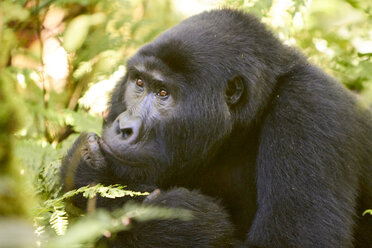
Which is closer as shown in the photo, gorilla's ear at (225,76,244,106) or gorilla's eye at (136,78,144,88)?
gorilla's ear at (225,76,244,106)

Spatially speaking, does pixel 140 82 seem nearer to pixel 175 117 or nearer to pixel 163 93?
pixel 163 93

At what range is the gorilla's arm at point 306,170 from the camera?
2535 mm

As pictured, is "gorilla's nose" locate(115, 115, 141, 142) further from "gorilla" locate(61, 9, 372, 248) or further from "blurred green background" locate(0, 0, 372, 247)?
"blurred green background" locate(0, 0, 372, 247)

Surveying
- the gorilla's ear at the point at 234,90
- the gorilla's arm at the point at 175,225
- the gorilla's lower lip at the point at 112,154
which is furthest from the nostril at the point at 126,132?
the gorilla's ear at the point at 234,90

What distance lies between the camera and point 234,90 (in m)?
2.95

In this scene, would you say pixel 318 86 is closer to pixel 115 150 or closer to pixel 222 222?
pixel 222 222

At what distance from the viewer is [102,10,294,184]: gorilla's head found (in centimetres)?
286

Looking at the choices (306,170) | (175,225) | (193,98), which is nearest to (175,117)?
(193,98)

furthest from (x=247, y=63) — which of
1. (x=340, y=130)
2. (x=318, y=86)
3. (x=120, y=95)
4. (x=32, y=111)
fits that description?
(x=32, y=111)

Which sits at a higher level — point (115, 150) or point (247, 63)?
point (247, 63)

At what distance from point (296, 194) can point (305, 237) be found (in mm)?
236

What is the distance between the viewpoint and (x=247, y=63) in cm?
291

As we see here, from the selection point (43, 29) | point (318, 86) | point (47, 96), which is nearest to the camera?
point (318, 86)

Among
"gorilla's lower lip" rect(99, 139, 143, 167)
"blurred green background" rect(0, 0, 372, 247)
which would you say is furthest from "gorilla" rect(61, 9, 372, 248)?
"blurred green background" rect(0, 0, 372, 247)
